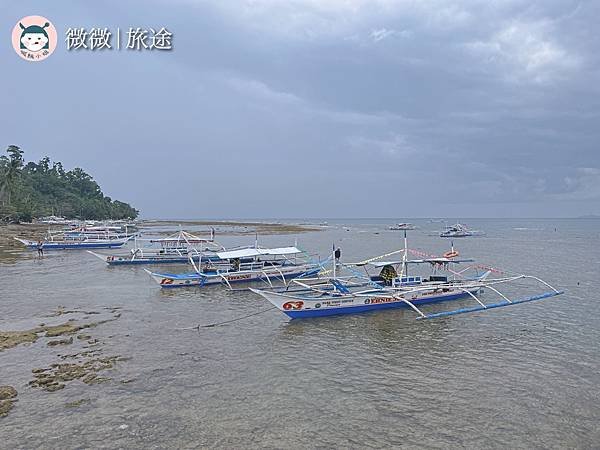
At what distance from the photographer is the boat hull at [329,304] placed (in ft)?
61.9

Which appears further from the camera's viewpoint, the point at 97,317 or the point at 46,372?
the point at 97,317

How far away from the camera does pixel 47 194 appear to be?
397ft

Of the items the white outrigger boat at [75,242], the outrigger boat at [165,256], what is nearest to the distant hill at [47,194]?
the white outrigger boat at [75,242]

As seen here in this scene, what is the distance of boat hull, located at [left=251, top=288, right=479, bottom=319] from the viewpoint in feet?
61.9

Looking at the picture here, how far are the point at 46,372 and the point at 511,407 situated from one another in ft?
44.5

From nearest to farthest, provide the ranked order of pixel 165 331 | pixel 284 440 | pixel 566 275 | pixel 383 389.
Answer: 1. pixel 284 440
2. pixel 383 389
3. pixel 165 331
4. pixel 566 275

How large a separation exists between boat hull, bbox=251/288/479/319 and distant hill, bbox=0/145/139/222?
84021mm

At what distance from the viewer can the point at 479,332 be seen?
717 inches

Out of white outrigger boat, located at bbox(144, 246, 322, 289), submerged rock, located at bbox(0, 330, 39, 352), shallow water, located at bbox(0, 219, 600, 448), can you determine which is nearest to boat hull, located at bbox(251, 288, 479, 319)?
shallow water, located at bbox(0, 219, 600, 448)

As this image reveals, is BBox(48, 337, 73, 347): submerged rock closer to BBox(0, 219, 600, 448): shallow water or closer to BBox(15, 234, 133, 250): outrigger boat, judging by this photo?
BBox(0, 219, 600, 448): shallow water

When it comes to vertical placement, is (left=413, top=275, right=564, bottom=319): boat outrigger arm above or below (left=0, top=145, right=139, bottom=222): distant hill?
below

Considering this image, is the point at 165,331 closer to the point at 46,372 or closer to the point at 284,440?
the point at 46,372

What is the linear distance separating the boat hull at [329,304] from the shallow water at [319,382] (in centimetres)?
56

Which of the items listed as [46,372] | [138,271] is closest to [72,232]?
[138,271]
